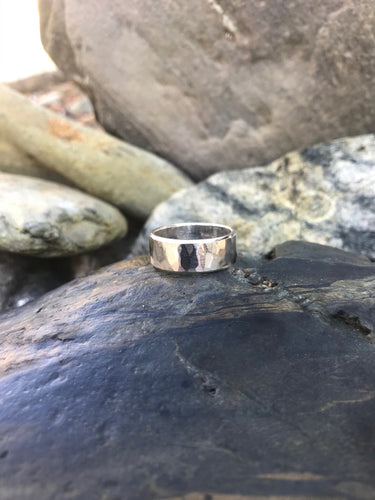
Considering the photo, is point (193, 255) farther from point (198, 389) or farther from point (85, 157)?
point (85, 157)

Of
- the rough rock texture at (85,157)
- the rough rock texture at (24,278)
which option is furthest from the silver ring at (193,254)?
the rough rock texture at (85,157)

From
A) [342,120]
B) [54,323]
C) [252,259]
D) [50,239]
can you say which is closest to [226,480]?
[54,323]

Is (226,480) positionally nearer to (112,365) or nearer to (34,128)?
(112,365)

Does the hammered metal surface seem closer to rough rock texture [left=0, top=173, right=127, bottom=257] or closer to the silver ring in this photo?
the silver ring

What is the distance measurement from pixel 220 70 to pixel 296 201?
1160mm

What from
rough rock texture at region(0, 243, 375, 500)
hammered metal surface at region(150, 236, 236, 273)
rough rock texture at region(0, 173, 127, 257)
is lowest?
rough rock texture at region(0, 243, 375, 500)

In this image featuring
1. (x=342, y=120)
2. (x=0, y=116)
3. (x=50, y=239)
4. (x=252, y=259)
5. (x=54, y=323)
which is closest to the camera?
(x=54, y=323)

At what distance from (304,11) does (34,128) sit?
83.3 inches

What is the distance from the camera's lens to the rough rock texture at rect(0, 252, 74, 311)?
2.73 metres

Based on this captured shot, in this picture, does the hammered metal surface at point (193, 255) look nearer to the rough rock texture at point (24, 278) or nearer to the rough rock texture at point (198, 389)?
the rough rock texture at point (198, 389)

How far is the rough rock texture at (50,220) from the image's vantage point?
2.47m

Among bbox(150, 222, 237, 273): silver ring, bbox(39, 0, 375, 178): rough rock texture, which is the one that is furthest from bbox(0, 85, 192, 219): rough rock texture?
bbox(150, 222, 237, 273): silver ring

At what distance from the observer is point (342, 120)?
296 cm

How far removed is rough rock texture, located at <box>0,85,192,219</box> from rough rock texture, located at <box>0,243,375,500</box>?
1.43 meters
